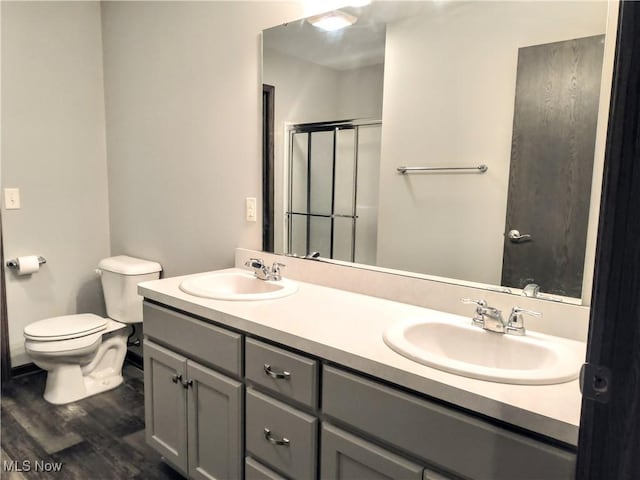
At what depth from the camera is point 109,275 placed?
2.66 meters

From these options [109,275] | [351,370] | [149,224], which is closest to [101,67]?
[149,224]

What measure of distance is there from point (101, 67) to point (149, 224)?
3.80ft

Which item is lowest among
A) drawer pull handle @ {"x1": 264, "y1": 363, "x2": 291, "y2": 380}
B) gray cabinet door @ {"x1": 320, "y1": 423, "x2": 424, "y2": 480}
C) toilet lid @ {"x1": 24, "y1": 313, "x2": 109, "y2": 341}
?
toilet lid @ {"x1": 24, "y1": 313, "x2": 109, "y2": 341}

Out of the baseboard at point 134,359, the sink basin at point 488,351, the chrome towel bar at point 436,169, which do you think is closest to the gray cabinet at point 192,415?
the sink basin at point 488,351

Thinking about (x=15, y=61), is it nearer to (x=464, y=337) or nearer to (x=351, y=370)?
(x=351, y=370)

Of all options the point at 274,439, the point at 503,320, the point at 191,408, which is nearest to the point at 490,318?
the point at 503,320

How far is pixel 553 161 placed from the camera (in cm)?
131

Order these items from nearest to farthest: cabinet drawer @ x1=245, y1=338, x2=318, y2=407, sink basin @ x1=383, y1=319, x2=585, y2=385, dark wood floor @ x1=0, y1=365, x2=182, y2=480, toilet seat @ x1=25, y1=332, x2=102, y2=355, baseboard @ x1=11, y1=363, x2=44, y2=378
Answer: sink basin @ x1=383, y1=319, x2=585, y2=385 → cabinet drawer @ x1=245, y1=338, x2=318, y2=407 → dark wood floor @ x1=0, y1=365, x2=182, y2=480 → toilet seat @ x1=25, y1=332, x2=102, y2=355 → baseboard @ x1=11, y1=363, x2=44, y2=378

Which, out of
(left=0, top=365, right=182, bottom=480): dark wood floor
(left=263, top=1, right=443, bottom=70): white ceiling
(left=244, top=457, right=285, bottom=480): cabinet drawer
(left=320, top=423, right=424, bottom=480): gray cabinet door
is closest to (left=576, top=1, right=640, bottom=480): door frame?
(left=320, top=423, right=424, bottom=480): gray cabinet door

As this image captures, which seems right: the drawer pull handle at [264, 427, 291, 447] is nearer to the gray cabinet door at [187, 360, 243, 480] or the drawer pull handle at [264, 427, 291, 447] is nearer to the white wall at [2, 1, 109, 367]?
the gray cabinet door at [187, 360, 243, 480]

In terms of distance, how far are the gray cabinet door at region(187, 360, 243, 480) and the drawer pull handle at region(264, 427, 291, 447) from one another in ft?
0.42

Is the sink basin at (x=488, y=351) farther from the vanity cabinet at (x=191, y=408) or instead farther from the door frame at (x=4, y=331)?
the door frame at (x=4, y=331)

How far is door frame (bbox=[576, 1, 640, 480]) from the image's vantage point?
48cm

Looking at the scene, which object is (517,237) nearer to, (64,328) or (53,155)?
(64,328)
